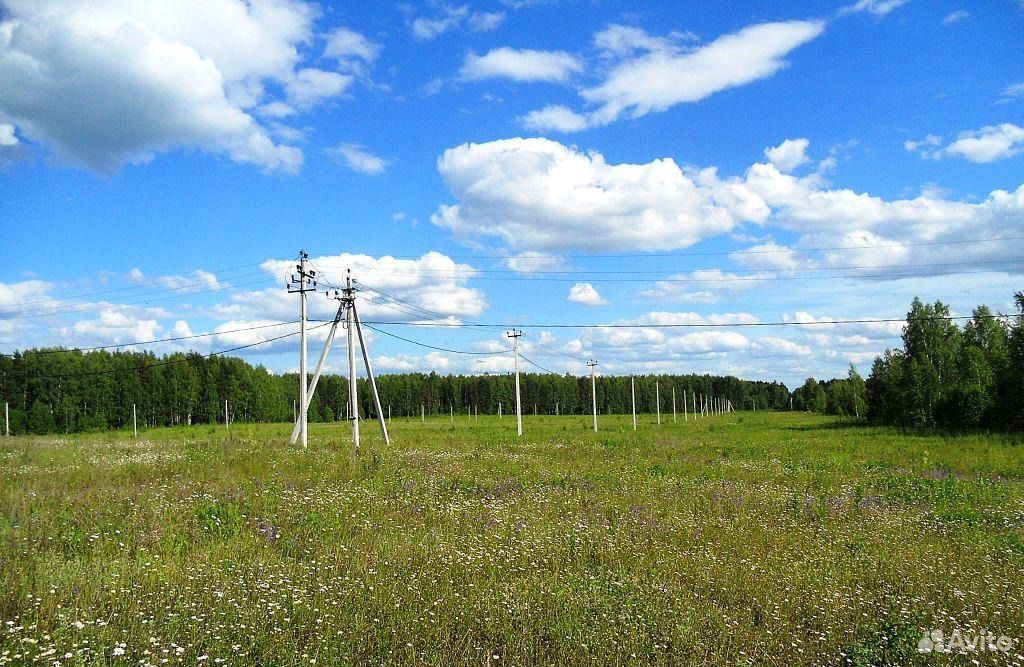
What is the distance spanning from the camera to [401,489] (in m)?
13.7

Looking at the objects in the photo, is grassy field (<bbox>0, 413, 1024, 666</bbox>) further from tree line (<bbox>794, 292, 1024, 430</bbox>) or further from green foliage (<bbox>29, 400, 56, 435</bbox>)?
green foliage (<bbox>29, 400, 56, 435</bbox>)

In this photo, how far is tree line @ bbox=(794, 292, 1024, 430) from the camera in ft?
131

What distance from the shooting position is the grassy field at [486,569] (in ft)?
18.5

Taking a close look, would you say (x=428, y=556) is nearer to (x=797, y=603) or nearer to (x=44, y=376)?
(x=797, y=603)

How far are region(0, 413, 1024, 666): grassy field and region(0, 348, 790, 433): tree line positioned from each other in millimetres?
71057

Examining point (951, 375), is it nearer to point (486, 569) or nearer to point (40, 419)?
point (486, 569)

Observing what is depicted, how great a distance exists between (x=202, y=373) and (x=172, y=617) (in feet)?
336

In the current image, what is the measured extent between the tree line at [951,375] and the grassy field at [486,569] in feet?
104

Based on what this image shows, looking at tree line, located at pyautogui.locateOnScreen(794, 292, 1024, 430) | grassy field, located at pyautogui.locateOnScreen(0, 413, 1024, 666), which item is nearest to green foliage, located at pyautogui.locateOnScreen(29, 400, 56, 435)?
grassy field, located at pyautogui.locateOnScreen(0, 413, 1024, 666)

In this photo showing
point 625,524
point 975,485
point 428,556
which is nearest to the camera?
point 428,556

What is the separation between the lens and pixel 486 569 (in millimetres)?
7973

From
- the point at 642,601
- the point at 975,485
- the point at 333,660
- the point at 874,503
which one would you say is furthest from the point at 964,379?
the point at 333,660

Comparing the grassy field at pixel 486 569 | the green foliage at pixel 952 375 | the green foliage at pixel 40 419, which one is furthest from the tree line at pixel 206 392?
the green foliage at pixel 952 375

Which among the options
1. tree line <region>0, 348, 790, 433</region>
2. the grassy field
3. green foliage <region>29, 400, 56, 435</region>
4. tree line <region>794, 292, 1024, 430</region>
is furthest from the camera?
tree line <region>0, 348, 790, 433</region>
